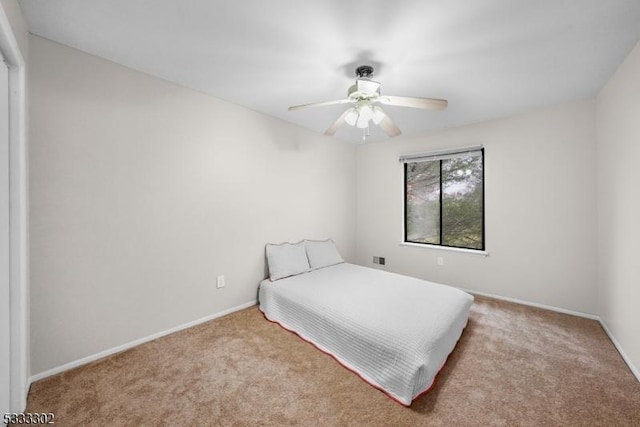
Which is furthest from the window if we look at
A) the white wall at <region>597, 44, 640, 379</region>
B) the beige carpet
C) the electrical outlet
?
the electrical outlet

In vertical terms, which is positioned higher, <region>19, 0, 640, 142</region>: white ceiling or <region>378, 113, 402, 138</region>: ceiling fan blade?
<region>19, 0, 640, 142</region>: white ceiling

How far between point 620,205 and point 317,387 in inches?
109

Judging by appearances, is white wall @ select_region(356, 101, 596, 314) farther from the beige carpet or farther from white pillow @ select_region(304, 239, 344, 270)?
white pillow @ select_region(304, 239, 344, 270)

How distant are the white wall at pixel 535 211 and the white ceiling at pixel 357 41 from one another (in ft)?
1.52

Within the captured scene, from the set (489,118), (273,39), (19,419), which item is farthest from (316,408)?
(489,118)

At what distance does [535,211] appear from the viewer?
2938mm

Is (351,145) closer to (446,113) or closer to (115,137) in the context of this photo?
(446,113)

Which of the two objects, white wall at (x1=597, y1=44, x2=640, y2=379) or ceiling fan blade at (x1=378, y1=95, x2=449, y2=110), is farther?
ceiling fan blade at (x1=378, y1=95, x2=449, y2=110)

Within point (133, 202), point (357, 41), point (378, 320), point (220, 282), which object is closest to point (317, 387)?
point (378, 320)

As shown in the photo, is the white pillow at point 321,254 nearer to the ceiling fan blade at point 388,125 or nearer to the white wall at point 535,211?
the white wall at point 535,211

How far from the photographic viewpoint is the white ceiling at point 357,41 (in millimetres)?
1464

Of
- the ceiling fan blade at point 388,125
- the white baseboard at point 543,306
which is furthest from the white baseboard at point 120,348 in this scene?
the white baseboard at point 543,306

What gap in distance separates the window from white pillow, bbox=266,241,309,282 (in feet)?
5.93

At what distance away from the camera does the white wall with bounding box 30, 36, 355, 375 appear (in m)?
1.75
